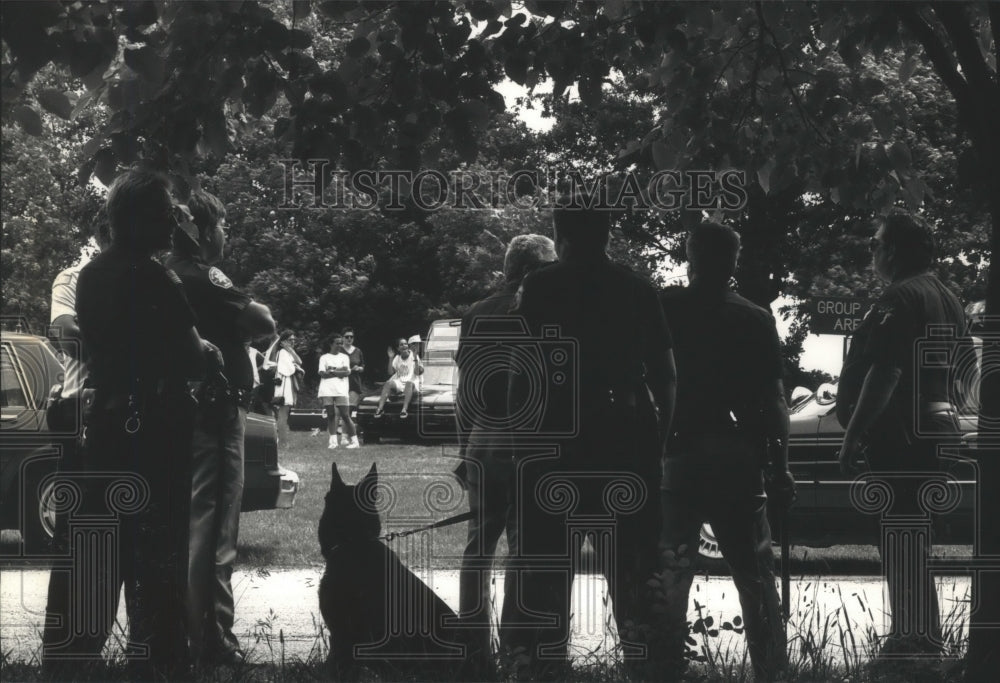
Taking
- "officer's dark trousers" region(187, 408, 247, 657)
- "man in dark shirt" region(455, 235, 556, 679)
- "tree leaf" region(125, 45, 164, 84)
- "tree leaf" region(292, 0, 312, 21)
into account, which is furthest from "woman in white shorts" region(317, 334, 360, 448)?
"tree leaf" region(125, 45, 164, 84)

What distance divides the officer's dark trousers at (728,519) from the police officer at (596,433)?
Result: 17 cm

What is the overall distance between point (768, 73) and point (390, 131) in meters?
1.92

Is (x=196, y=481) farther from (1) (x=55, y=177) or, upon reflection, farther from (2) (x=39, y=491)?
(1) (x=55, y=177)

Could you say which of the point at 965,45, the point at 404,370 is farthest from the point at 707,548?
the point at 965,45

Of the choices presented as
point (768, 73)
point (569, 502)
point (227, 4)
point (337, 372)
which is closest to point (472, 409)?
point (569, 502)

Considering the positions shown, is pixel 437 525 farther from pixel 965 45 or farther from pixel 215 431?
pixel 965 45

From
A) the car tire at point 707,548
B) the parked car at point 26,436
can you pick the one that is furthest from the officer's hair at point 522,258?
the car tire at point 707,548

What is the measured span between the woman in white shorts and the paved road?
5.09ft

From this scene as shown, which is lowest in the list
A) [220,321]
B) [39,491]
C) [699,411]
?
[39,491]

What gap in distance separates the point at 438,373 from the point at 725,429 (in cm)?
352

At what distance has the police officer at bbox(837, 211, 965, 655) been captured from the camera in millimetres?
4973

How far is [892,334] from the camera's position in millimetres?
4992

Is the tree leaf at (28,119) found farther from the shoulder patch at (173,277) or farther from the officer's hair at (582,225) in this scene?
the officer's hair at (582,225)

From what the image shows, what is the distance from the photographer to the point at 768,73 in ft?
18.9
